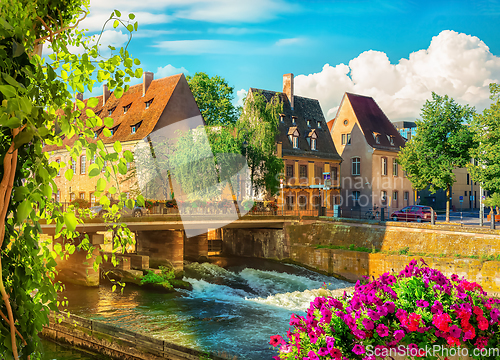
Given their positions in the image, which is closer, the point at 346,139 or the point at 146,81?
the point at 146,81

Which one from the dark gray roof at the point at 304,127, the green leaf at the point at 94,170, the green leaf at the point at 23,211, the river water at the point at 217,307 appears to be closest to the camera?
the green leaf at the point at 23,211

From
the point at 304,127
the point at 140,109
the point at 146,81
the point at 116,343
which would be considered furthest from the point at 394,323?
the point at 146,81

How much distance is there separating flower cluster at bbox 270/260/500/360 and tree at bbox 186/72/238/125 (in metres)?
39.8

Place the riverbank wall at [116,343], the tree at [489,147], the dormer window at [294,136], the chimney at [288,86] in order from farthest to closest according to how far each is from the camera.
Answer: the chimney at [288,86], the dormer window at [294,136], the tree at [489,147], the riverbank wall at [116,343]

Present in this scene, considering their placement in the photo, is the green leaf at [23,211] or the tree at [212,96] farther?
the tree at [212,96]

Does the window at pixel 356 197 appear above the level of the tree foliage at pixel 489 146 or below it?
below

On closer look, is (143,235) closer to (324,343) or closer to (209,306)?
(209,306)

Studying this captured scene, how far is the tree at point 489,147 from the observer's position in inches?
1032

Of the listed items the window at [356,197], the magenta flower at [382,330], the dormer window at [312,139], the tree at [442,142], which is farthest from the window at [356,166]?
the magenta flower at [382,330]

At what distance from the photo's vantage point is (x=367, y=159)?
4447 cm

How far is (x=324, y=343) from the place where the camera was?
19.3 ft

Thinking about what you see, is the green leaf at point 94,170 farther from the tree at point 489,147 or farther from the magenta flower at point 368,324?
the tree at point 489,147

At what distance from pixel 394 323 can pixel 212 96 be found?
4185 cm

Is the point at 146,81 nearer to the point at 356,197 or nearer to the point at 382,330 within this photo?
the point at 356,197
